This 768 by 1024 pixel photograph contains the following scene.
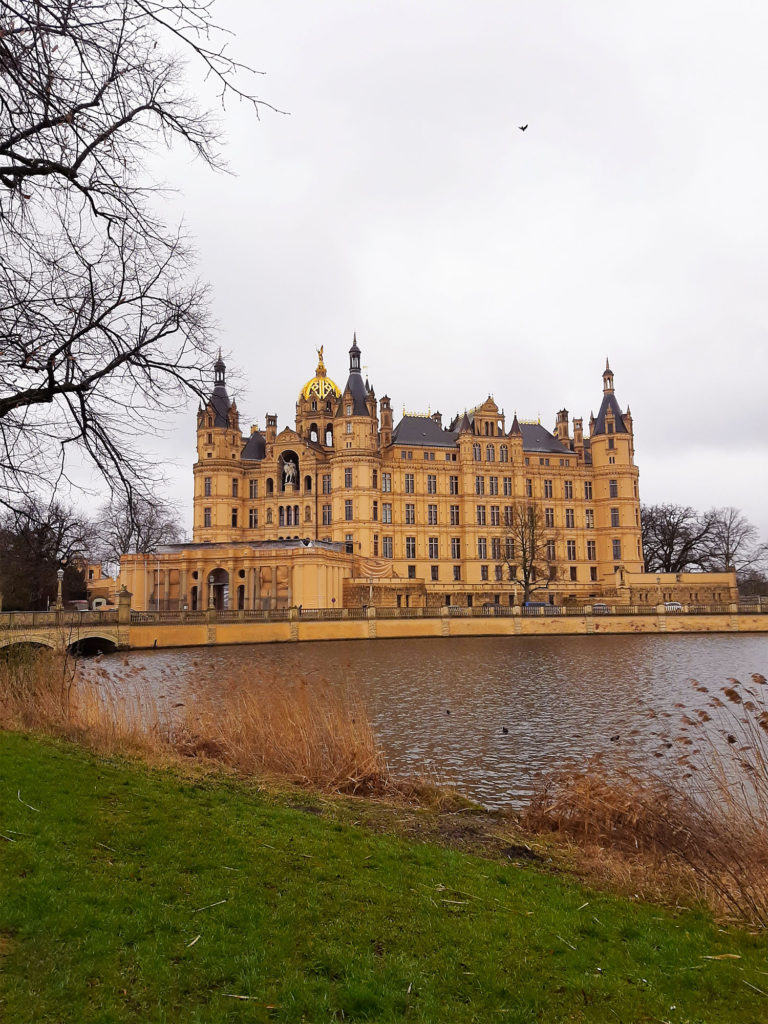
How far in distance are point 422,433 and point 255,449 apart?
16.6 meters

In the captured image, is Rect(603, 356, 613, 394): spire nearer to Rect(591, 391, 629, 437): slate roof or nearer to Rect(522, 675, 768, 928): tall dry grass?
Rect(591, 391, 629, 437): slate roof

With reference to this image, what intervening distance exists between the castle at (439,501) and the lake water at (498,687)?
910 inches

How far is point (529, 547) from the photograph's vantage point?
6788 centimetres

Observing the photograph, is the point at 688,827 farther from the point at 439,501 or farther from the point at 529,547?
the point at 439,501

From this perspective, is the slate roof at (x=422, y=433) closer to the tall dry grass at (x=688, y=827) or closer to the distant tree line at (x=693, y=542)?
the distant tree line at (x=693, y=542)

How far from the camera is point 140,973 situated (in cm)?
394

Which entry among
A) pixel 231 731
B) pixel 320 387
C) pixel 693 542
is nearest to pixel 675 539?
pixel 693 542

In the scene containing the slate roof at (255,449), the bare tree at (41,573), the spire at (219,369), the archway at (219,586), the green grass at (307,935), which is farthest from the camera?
the slate roof at (255,449)

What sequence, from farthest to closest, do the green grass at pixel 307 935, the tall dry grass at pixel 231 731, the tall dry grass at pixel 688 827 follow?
the tall dry grass at pixel 231 731 → the tall dry grass at pixel 688 827 → the green grass at pixel 307 935

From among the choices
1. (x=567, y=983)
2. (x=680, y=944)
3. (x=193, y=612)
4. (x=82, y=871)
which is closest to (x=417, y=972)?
(x=567, y=983)

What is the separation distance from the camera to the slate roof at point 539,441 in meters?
75.3

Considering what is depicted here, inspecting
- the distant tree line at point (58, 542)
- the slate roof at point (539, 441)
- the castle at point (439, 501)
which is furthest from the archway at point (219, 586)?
the slate roof at point (539, 441)

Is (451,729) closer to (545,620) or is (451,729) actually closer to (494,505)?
(545,620)

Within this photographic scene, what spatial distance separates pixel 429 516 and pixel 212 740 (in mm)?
59616
